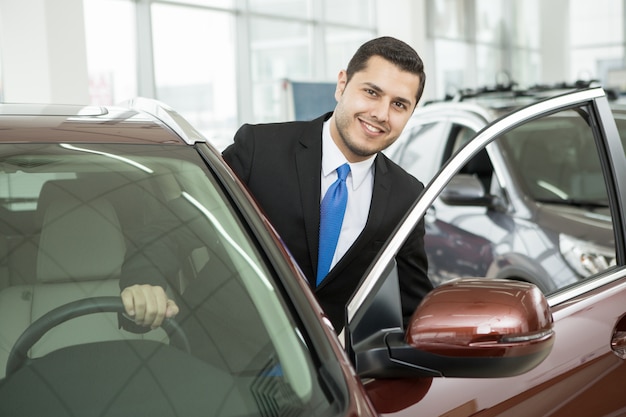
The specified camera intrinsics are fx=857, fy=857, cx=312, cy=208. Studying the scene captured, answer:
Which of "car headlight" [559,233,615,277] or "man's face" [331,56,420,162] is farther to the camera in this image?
"car headlight" [559,233,615,277]

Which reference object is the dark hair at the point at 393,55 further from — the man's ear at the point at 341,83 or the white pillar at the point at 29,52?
the white pillar at the point at 29,52

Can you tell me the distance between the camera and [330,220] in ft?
6.93

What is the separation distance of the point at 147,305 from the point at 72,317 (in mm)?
115

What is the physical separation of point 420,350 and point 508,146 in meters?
3.09

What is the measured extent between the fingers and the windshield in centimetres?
2

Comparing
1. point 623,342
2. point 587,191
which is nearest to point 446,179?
point 623,342

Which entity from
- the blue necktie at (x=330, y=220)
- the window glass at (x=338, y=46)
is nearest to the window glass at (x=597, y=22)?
the window glass at (x=338, y=46)

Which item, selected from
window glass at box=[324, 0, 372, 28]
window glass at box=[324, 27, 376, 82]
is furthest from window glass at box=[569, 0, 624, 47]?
window glass at box=[324, 27, 376, 82]

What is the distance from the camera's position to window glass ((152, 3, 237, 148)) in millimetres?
11148

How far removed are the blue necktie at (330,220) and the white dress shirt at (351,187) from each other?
0.7 inches

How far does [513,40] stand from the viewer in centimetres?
2311

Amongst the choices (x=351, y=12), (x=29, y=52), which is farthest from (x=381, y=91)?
(x=351, y=12)

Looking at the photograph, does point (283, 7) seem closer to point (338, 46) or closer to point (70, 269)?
point (338, 46)

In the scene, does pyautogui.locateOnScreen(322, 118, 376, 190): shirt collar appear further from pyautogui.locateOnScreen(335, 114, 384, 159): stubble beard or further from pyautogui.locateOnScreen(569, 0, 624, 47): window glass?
pyautogui.locateOnScreen(569, 0, 624, 47): window glass
